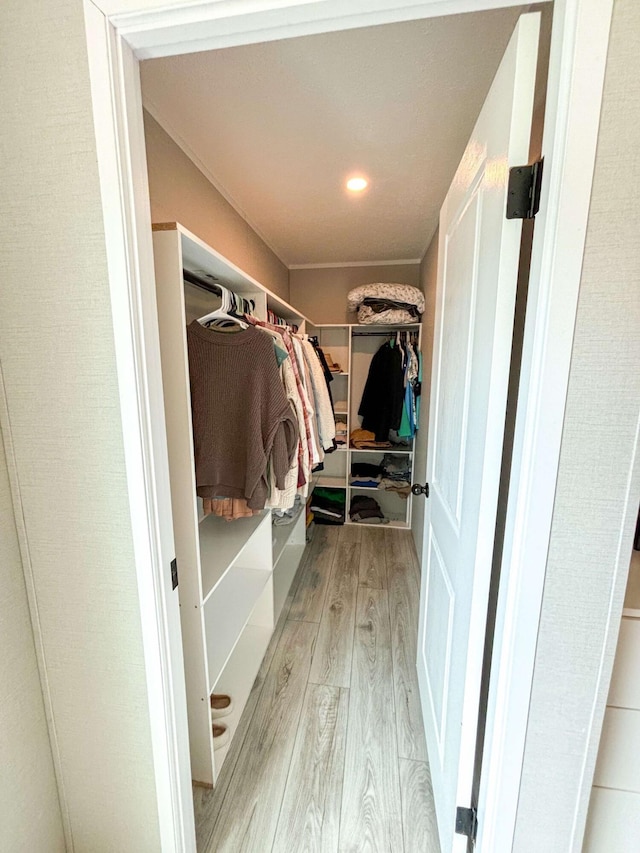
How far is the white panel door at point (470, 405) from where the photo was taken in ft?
2.35

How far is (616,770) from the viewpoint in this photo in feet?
2.67

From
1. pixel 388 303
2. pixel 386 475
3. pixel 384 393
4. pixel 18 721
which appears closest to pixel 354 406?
pixel 384 393

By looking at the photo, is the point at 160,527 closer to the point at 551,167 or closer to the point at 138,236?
the point at 138,236

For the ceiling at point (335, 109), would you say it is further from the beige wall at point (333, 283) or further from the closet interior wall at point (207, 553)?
the beige wall at point (333, 283)

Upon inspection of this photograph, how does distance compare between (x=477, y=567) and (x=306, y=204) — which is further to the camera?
(x=306, y=204)

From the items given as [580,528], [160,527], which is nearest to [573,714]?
[580,528]

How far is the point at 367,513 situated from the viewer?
3.28 metres

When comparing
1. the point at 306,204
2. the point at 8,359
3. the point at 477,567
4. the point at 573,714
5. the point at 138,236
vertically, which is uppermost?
the point at 306,204

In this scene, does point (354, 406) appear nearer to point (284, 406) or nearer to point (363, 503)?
point (363, 503)

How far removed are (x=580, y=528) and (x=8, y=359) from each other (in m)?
1.24

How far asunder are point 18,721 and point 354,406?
2.99 metres

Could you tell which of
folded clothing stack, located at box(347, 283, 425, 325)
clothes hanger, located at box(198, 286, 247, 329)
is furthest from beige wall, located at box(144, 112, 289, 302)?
folded clothing stack, located at box(347, 283, 425, 325)

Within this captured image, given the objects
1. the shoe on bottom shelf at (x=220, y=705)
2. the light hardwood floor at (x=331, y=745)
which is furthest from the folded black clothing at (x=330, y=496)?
the shoe on bottom shelf at (x=220, y=705)

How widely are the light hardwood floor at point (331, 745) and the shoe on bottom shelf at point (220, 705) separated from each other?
10cm
